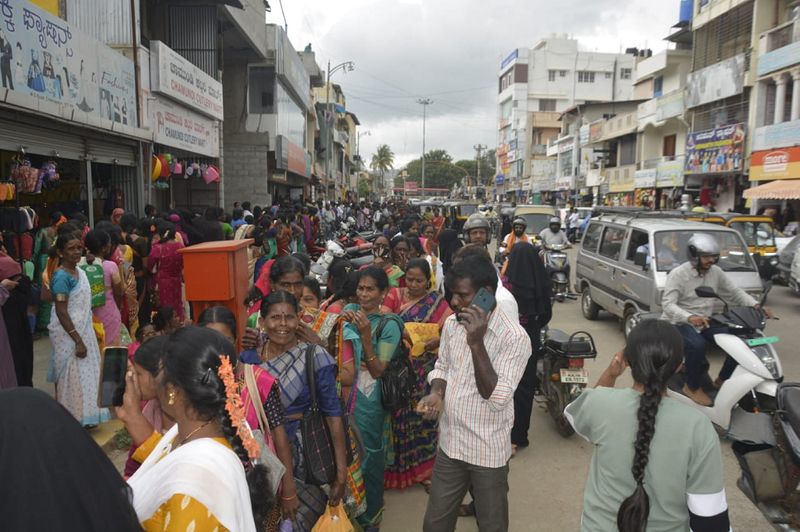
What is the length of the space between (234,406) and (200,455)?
0.79ft

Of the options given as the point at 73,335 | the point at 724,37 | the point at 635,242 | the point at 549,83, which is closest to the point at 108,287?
the point at 73,335

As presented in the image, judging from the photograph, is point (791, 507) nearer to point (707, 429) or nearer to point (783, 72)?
point (707, 429)

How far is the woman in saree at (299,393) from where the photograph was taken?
8.53 ft

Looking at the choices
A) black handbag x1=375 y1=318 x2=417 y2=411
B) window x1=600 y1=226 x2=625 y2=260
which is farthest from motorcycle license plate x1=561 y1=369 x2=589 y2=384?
window x1=600 y1=226 x2=625 y2=260

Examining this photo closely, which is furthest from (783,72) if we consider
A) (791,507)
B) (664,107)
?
(791,507)

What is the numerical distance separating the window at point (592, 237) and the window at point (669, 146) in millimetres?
23442

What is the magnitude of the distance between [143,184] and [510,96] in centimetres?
5756

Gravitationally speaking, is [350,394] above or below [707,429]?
below

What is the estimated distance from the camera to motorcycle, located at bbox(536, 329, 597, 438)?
5.06 metres

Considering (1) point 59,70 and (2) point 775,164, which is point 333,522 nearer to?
(1) point 59,70

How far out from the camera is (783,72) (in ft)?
65.7

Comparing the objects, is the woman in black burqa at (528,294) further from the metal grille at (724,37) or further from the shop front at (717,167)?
the metal grille at (724,37)

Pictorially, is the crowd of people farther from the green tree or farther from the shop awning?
the green tree

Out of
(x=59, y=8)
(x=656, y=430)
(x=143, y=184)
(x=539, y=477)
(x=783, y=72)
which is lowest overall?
(x=539, y=477)
